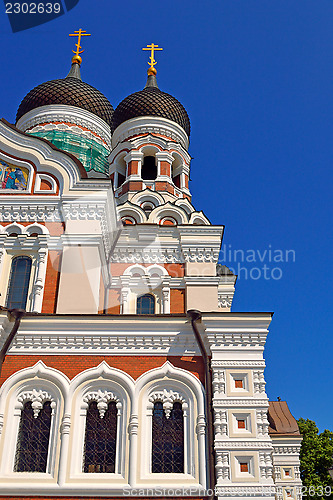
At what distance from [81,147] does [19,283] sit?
898 cm

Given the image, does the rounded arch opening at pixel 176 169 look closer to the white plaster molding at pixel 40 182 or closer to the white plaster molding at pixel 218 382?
the white plaster molding at pixel 40 182

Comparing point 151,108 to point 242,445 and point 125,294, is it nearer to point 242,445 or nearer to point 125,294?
point 125,294

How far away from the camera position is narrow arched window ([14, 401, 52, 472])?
7.62 metres

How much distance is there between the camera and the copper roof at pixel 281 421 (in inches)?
630

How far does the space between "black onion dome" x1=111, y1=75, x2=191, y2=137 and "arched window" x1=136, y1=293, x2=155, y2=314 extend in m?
7.88

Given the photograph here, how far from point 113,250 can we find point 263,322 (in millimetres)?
5386

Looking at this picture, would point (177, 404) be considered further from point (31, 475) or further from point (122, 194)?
point (122, 194)

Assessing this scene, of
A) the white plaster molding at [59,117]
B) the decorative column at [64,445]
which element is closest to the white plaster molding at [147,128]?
the white plaster molding at [59,117]

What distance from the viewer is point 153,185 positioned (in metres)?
16.8

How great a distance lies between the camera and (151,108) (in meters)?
18.5

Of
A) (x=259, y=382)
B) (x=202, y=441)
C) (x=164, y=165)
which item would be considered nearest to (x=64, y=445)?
(x=202, y=441)

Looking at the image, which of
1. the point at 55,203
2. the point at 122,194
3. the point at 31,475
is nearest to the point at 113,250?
the point at 55,203

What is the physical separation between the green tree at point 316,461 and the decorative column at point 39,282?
13.3 m

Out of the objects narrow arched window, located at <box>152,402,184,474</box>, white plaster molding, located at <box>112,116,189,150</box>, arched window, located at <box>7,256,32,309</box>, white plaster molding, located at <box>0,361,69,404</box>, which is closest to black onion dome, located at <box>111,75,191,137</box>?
white plaster molding, located at <box>112,116,189,150</box>
